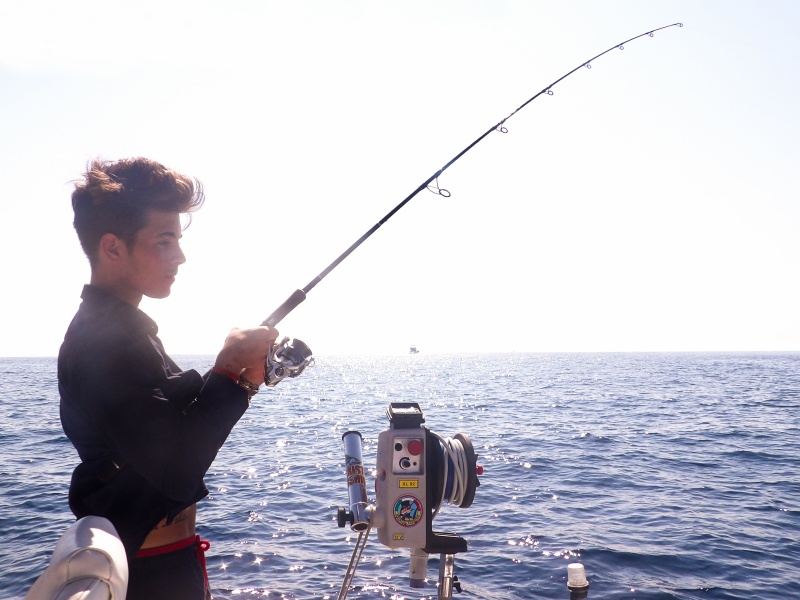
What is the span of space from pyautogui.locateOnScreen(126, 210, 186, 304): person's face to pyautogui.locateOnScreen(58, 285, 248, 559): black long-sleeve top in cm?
11

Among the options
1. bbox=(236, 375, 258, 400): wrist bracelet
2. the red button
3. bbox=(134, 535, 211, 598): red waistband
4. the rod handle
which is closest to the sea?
the red button

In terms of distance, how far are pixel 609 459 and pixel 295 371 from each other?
13.7 metres

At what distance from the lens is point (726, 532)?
8.85 metres

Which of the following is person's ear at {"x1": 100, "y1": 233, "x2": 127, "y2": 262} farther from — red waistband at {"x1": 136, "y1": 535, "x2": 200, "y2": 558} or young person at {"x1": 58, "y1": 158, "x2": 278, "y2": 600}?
red waistband at {"x1": 136, "y1": 535, "x2": 200, "y2": 558}

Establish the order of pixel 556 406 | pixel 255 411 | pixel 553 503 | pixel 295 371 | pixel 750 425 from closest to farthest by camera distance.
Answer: pixel 295 371 → pixel 553 503 → pixel 750 425 → pixel 556 406 → pixel 255 411

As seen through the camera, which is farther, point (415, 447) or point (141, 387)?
point (415, 447)

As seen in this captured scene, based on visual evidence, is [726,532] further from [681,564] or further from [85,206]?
[85,206]

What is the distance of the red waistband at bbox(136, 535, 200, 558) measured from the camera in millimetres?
2029

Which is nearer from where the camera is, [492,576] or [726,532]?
[492,576]

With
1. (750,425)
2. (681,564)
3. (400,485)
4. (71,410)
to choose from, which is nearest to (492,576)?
(681,564)

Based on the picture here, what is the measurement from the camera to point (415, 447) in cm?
279

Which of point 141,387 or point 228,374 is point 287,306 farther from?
point 141,387

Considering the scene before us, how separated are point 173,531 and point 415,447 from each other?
109cm

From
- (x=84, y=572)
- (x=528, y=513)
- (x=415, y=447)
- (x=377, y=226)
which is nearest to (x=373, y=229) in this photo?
(x=377, y=226)
